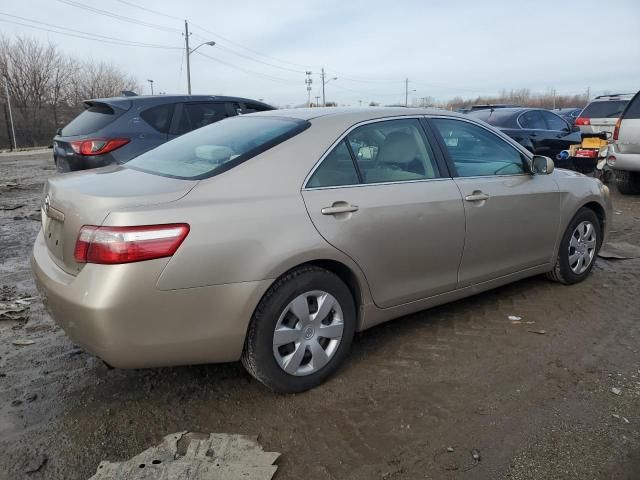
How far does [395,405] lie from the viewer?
2828 millimetres

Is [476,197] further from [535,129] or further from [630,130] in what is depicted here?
[535,129]

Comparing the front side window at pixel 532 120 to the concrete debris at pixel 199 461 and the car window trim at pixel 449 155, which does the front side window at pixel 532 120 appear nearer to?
the car window trim at pixel 449 155

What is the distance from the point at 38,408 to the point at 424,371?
Result: 7.08 ft

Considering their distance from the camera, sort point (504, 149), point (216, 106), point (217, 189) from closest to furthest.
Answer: point (217, 189) < point (504, 149) < point (216, 106)

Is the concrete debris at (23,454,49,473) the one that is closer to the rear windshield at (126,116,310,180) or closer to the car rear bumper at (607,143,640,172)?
the rear windshield at (126,116,310,180)

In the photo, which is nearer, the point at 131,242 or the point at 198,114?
the point at 131,242

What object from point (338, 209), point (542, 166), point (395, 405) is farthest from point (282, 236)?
point (542, 166)

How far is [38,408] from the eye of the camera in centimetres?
278

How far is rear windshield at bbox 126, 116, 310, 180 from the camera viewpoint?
284 cm

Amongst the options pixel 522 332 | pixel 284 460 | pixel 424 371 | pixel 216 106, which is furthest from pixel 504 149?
pixel 216 106

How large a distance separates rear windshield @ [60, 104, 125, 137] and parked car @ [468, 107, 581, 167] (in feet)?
20.2

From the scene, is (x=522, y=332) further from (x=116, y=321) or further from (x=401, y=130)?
(x=116, y=321)

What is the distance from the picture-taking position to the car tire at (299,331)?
2.69 metres

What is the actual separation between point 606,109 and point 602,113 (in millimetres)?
137
